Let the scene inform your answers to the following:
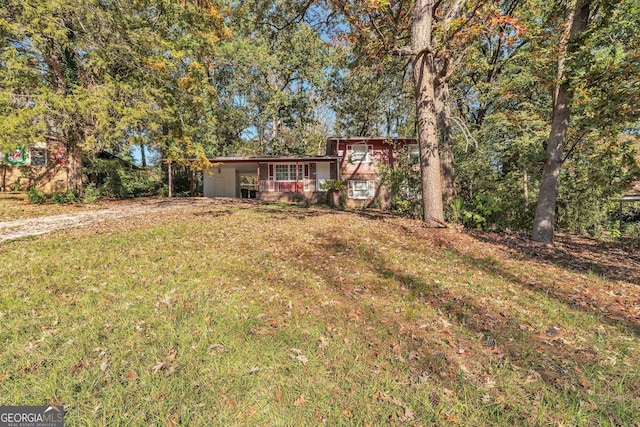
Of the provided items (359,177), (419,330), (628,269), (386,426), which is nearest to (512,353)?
(419,330)

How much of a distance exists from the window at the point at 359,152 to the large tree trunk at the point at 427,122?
40.3ft

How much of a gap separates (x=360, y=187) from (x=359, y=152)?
2.57m

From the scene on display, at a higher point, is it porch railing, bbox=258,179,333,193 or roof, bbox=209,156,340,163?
roof, bbox=209,156,340,163

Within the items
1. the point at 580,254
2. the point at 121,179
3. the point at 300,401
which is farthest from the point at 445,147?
the point at 121,179

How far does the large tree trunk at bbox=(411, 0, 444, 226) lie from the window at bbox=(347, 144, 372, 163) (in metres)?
12.3

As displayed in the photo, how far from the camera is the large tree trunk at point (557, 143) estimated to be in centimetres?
722

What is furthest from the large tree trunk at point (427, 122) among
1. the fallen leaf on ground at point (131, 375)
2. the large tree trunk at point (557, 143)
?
the fallen leaf on ground at point (131, 375)

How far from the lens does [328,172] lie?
21594mm

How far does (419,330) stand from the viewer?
339cm

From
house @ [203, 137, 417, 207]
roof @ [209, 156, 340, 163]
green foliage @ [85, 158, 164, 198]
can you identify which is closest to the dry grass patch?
green foliage @ [85, 158, 164, 198]

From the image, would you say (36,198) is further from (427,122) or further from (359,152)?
(359,152)

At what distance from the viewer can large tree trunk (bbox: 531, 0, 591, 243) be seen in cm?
722

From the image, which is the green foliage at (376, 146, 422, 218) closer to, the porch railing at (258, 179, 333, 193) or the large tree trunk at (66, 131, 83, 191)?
the porch railing at (258, 179, 333, 193)

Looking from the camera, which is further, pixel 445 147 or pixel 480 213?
pixel 445 147
